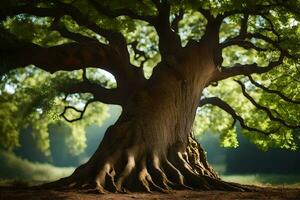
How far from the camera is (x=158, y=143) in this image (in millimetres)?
12094

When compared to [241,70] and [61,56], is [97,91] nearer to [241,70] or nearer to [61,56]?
[61,56]

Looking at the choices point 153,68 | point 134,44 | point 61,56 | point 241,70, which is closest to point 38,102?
point 61,56

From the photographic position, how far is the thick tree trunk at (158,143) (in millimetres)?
Result: 10383

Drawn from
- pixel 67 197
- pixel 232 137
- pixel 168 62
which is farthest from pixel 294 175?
pixel 67 197

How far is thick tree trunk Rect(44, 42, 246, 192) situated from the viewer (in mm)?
10383

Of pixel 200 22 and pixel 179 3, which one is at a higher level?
pixel 200 22

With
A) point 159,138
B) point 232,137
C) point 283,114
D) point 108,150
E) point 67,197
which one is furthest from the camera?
point 232,137

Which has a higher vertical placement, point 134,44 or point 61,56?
Answer: point 134,44

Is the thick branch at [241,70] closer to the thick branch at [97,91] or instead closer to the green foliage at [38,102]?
the thick branch at [97,91]

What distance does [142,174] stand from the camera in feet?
34.2

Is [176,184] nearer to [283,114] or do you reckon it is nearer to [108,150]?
[108,150]

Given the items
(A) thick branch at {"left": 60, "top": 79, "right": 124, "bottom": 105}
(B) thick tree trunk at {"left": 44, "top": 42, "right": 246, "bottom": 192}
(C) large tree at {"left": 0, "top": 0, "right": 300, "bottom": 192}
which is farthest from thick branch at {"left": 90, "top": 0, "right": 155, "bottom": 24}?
(A) thick branch at {"left": 60, "top": 79, "right": 124, "bottom": 105}

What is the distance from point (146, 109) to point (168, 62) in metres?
1.93

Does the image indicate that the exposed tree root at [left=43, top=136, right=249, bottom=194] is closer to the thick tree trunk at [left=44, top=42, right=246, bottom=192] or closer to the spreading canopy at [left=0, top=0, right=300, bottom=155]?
the thick tree trunk at [left=44, top=42, right=246, bottom=192]
